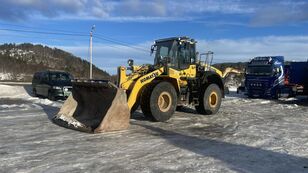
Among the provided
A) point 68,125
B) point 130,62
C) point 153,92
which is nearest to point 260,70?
point 130,62

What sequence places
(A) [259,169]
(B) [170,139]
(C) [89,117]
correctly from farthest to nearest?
(C) [89,117]
(B) [170,139]
(A) [259,169]

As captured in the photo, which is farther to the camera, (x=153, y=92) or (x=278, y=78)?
(x=278, y=78)

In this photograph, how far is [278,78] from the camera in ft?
82.2

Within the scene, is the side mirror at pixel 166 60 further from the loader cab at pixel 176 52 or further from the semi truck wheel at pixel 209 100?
the semi truck wheel at pixel 209 100

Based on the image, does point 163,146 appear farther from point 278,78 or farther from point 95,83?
point 278,78

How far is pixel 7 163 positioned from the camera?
26.4 feet

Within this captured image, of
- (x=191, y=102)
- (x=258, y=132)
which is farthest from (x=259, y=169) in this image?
(x=191, y=102)

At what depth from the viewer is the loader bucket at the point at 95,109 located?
38.7 ft

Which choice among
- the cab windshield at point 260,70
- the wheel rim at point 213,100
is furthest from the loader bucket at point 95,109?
the cab windshield at point 260,70

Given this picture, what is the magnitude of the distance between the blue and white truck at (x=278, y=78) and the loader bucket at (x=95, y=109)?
556 inches

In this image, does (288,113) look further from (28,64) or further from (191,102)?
(28,64)

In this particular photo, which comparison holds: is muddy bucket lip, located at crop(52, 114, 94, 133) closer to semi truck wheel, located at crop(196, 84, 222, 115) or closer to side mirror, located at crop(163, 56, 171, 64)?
side mirror, located at crop(163, 56, 171, 64)

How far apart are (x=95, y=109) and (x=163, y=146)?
429 centimetres

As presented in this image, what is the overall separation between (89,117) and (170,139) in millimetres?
3520
